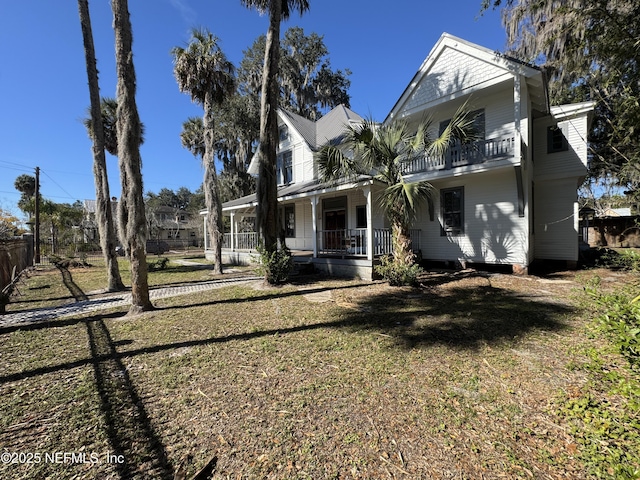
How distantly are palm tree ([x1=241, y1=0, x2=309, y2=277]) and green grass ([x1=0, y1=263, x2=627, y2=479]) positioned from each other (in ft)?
11.2

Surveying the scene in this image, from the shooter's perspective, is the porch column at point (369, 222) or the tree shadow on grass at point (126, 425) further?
the porch column at point (369, 222)

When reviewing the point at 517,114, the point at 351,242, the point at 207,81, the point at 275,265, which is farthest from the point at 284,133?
the point at 517,114

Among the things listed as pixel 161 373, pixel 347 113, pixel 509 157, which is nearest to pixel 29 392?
pixel 161 373

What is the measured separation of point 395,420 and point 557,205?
12.5 meters

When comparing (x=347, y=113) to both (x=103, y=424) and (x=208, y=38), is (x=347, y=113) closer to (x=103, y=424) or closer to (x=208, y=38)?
(x=208, y=38)

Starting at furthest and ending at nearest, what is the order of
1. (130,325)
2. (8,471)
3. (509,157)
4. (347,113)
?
1. (347,113)
2. (509,157)
3. (130,325)
4. (8,471)

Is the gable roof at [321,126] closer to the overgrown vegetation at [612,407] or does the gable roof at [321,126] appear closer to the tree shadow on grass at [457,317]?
the tree shadow on grass at [457,317]

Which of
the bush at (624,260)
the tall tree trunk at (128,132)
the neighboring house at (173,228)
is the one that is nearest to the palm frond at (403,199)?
the bush at (624,260)

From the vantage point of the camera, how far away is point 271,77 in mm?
8516

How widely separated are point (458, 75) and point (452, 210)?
17.0ft

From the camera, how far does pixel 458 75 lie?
35.4 feet

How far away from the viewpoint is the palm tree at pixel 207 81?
38.5 feet

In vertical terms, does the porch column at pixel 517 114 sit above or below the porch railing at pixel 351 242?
above

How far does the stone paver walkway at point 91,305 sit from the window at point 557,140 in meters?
13.0
